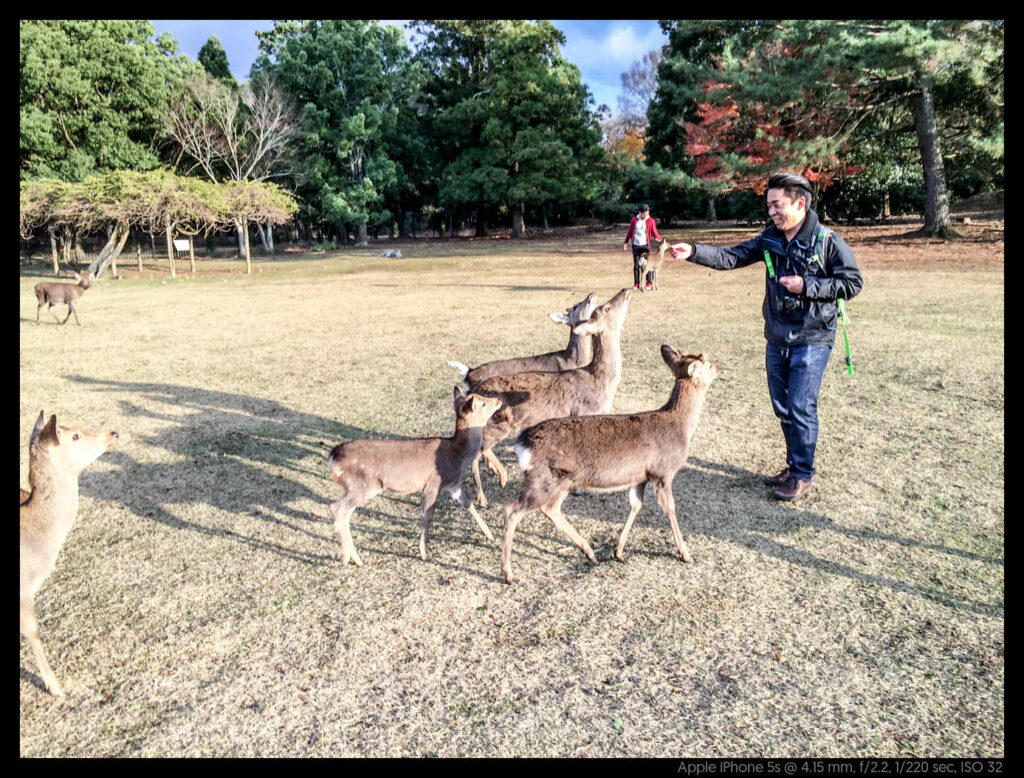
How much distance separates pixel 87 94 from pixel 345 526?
34.1 m

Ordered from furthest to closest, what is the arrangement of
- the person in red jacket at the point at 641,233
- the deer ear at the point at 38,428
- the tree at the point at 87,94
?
the tree at the point at 87,94 < the person in red jacket at the point at 641,233 < the deer ear at the point at 38,428

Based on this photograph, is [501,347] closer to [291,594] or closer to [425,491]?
[425,491]

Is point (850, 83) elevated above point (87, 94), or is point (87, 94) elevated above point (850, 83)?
point (87, 94)

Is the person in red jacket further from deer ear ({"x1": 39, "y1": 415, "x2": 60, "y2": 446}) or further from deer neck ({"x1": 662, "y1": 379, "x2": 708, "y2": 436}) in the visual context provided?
deer ear ({"x1": 39, "y1": 415, "x2": 60, "y2": 446})

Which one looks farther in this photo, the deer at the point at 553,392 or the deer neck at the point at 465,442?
the deer at the point at 553,392

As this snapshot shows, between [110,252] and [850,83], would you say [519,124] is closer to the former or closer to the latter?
[850,83]

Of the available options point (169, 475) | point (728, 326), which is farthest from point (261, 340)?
point (728, 326)

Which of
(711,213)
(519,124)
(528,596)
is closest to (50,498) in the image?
(528,596)

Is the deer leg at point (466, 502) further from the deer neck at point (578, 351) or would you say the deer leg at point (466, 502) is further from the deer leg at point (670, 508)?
the deer neck at point (578, 351)

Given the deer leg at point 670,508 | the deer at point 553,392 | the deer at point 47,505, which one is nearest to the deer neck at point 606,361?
the deer at point 553,392

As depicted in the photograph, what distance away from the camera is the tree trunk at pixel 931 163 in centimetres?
2209

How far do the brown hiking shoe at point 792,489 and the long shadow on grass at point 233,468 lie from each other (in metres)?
2.35

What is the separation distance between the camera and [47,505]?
3295 mm

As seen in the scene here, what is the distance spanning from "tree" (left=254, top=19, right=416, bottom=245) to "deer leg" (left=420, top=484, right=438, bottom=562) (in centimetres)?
3575
